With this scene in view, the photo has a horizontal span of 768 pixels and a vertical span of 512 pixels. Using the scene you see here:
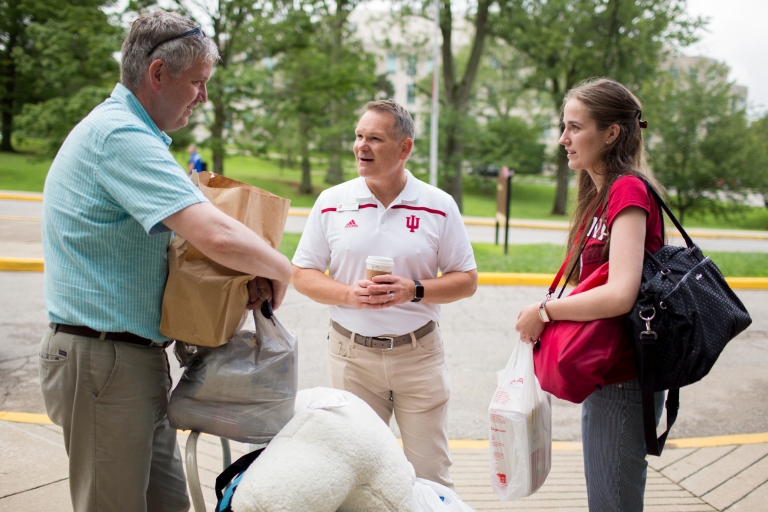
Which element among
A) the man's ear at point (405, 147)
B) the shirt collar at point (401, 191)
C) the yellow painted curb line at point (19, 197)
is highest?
the man's ear at point (405, 147)

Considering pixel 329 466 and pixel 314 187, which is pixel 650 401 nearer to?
pixel 329 466

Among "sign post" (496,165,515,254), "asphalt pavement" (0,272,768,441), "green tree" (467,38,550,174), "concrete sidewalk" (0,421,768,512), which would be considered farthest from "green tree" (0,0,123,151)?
"green tree" (467,38,550,174)

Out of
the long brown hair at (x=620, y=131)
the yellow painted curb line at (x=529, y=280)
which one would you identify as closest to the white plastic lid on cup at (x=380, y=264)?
the long brown hair at (x=620, y=131)

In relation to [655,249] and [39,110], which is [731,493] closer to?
[655,249]

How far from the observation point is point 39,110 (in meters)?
17.7

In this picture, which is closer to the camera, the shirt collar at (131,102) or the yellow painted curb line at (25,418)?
the shirt collar at (131,102)

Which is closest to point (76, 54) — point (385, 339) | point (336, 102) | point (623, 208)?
point (336, 102)

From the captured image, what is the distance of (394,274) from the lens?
279 centimetres

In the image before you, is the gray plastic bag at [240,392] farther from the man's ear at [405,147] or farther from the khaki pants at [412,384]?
the man's ear at [405,147]

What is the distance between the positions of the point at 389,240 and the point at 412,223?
129 mm

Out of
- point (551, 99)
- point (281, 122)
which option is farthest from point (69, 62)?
point (551, 99)

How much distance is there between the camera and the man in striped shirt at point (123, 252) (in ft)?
5.61

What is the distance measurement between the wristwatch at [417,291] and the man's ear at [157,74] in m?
1.28

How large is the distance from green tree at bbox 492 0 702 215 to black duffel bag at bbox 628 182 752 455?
2276 cm
